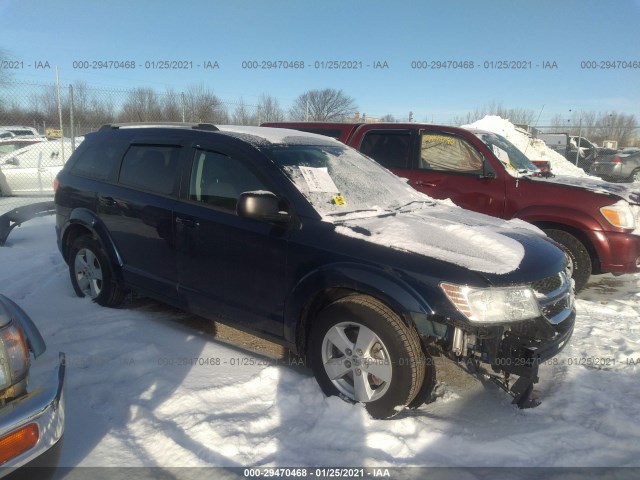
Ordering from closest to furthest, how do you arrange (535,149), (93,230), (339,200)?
(339,200)
(93,230)
(535,149)

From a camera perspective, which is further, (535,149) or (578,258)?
(535,149)

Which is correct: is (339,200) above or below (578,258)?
above

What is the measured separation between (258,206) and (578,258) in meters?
3.95

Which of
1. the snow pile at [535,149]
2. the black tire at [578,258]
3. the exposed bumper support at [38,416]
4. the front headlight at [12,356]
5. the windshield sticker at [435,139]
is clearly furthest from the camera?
the snow pile at [535,149]

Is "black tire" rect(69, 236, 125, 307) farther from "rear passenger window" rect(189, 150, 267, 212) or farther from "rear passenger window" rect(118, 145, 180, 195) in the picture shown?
"rear passenger window" rect(189, 150, 267, 212)

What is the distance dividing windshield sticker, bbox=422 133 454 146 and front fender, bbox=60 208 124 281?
4.01 metres

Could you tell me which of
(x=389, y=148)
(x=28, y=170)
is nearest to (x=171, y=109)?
(x=28, y=170)

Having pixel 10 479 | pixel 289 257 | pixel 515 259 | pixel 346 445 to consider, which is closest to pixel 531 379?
pixel 515 259

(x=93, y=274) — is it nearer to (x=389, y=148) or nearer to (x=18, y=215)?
(x=18, y=215)

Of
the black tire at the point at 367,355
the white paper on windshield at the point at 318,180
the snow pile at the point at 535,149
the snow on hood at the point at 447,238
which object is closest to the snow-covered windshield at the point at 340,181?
the white paper on windshield at the point at 318,180

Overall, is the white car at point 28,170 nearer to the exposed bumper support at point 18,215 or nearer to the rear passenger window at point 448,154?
the exposed bumper support at point 18,215

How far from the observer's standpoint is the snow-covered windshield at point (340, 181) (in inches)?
130

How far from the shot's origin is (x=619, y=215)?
16.5ft

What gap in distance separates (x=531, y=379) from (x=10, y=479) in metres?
2.51
